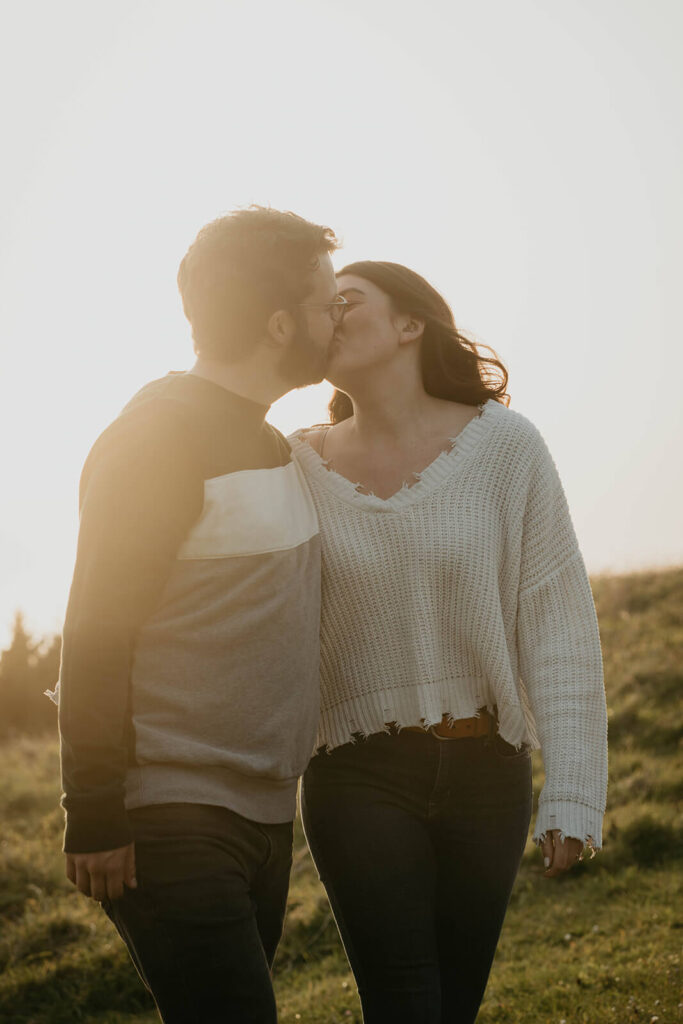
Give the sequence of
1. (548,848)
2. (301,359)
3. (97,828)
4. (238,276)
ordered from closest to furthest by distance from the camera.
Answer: (97,828)
(238,276)
(301,359)
(548,848)

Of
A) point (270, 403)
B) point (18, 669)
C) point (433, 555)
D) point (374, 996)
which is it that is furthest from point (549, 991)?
point (18, 669)

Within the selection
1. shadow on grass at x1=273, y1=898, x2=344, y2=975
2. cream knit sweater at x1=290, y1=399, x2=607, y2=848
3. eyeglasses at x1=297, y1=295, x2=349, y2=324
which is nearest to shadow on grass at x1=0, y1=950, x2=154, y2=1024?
shadow on grass at x1=273, y1=898, x2=344, y2=975

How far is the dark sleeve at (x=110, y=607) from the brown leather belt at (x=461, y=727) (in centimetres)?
93

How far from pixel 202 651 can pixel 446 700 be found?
2.76 ft

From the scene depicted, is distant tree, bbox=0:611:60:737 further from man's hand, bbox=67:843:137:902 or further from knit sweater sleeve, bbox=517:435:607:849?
man's hand, bbox=67:843:137:902

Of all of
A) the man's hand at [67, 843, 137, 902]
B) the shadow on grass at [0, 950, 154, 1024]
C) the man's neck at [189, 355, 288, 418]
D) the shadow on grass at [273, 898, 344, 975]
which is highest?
the man's neck at [189, 355, 288, 418]

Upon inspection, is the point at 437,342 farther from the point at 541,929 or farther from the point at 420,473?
the point at 541,929

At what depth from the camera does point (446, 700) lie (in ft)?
8.93

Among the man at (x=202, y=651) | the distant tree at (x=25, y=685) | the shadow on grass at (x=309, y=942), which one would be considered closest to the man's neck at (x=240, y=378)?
the man at (x=202, y=651)

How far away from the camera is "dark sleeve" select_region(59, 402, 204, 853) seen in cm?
197

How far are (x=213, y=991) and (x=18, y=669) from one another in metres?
9.54

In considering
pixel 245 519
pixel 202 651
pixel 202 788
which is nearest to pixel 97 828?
pixel 202 788

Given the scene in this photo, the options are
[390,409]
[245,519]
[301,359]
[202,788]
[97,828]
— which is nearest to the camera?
[97,828]

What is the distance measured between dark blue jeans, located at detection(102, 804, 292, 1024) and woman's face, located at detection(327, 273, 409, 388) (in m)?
1.32
